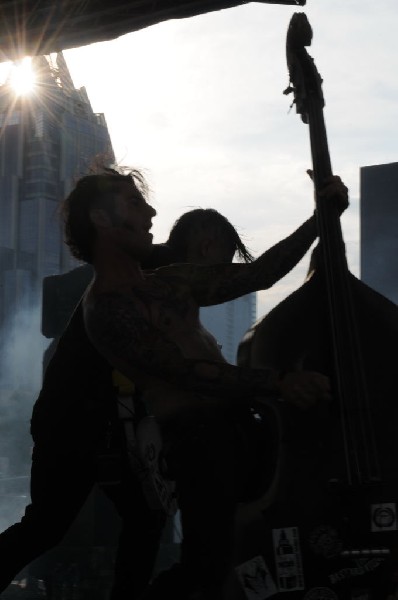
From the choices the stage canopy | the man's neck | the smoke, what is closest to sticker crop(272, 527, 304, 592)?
Result: the man's neck

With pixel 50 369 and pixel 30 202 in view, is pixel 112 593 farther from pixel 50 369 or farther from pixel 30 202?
pixel 30 202

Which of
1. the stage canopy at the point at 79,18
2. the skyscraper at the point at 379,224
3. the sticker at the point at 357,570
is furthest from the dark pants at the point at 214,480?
the skyscraper at the point at 379,224

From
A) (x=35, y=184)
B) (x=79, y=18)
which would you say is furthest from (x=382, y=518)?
(x=35, y=184)

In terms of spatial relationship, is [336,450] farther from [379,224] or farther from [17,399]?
[17,399]

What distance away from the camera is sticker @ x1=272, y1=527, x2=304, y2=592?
8.63 ft

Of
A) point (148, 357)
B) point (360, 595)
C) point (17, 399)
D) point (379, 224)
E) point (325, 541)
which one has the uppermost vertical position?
point (17, 399)

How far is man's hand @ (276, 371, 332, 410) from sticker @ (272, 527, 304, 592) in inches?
13.9

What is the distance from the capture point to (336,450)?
104 inches

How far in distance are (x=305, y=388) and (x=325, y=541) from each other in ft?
1.38

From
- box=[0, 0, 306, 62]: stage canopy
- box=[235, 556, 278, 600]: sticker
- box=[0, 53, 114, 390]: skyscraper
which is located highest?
box=[0, 53, 114, 390]: skyscraper

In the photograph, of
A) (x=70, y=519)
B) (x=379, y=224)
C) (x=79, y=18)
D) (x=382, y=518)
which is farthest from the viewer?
(x=379, y=224)

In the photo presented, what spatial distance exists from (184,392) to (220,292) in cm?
52

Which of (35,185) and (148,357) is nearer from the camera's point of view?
(148,357)

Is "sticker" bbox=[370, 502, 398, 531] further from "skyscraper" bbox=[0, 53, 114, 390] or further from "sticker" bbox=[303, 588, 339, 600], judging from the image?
"skyscraper" bbox=[0, 53, 114, 390]
